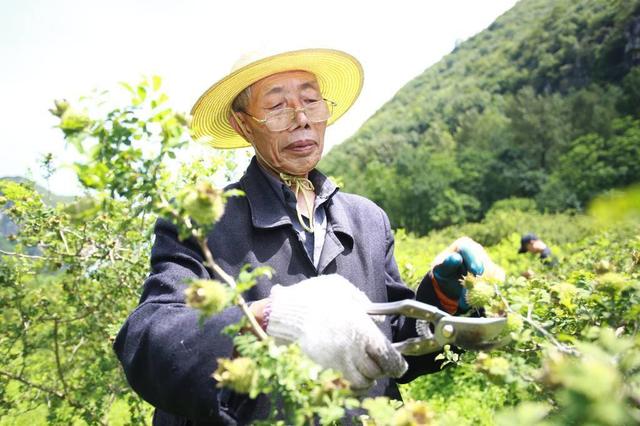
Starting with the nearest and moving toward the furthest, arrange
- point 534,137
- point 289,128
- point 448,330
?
point 448,330, point 289,128, point 534,137

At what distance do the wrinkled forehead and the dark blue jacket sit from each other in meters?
0.33

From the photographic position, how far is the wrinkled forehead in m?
2.24

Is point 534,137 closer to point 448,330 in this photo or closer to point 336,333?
point 448,330

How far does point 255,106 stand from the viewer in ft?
7.44

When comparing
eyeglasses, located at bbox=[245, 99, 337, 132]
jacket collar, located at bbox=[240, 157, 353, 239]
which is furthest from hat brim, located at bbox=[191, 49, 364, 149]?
jacket collar, located at bbox=[240, 157, 353, 239]

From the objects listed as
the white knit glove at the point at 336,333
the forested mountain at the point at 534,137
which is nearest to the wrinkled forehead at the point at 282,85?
the white knit glove at the point at 336,333

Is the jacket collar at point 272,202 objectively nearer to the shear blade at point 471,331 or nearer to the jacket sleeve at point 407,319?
the jacket sleeve at point 407,319

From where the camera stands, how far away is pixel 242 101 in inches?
93.2

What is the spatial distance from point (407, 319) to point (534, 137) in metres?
55.2

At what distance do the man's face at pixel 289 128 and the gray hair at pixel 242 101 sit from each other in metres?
0.03

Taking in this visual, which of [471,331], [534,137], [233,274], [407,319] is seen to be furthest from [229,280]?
[534,137]

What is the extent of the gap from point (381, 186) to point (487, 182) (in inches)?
471

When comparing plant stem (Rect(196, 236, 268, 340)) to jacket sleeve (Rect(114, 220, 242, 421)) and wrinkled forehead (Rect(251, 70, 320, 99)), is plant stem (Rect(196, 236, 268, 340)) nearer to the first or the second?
jacket sleeve (Rect(114, 220, 242, 421))

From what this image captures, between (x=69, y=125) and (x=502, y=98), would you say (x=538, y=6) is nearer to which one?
(x=502, y=98)
